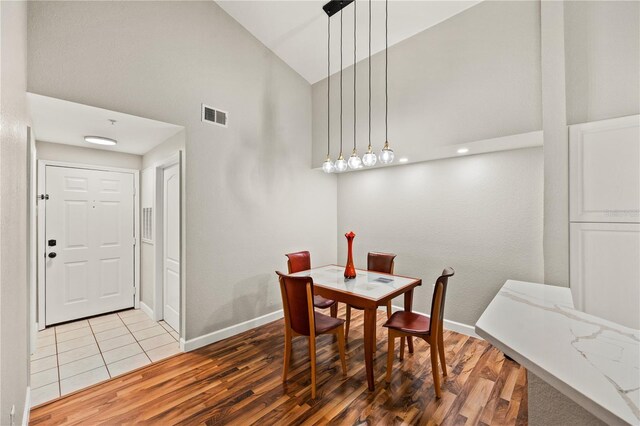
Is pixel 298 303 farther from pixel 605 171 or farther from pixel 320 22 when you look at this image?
pixel 320 22

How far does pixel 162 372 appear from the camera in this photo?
2523 mm

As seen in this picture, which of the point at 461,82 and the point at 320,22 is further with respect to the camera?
the point at 320,22

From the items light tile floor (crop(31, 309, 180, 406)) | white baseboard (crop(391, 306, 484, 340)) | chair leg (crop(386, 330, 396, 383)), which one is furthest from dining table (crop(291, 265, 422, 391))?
light tile floor (crop(31, 309, 180, 406))

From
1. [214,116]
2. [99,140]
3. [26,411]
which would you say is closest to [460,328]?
[214,116]

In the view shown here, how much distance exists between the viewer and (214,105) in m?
3.17

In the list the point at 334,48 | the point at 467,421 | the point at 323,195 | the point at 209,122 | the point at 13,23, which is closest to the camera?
the point at 13,23

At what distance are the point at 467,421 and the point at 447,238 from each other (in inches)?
80.9

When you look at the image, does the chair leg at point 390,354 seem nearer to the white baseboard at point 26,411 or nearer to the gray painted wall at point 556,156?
the gray painted wall at point 556,156

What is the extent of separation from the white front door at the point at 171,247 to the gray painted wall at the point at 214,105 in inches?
15.9

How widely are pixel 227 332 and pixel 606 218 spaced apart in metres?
3.68

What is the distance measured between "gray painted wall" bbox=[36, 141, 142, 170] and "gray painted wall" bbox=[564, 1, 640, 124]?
206 inches

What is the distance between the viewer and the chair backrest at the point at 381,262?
3.39 metres

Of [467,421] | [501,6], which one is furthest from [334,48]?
[467,421]

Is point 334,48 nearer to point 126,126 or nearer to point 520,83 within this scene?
point 520,83
